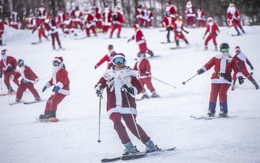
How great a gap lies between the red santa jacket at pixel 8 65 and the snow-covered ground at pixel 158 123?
103 centimetres

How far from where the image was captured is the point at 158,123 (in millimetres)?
8047

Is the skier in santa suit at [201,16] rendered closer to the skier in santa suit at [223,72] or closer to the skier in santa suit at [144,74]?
the skier in santa suit at [144,74]

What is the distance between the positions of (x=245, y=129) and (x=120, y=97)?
7.72 feet

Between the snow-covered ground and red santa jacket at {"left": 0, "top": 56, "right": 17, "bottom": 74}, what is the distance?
1.03m

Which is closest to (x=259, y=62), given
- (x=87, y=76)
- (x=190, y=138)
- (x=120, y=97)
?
(x=87, y=76)

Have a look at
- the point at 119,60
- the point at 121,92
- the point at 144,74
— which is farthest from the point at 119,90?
the point at 144,74

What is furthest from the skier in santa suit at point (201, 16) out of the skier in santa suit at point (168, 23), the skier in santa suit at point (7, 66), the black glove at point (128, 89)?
the black glove at point (128, 89)

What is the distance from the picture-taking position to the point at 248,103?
939 cm

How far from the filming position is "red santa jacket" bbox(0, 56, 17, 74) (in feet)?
44.7

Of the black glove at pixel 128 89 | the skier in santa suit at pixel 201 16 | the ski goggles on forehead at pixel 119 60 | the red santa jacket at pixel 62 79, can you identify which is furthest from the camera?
the skier in santa suit at pixel 201 16

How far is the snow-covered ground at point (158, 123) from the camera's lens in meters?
5.94

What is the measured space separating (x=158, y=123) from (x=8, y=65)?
24.7 ft

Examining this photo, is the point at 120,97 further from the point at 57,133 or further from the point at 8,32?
the point at 8,32

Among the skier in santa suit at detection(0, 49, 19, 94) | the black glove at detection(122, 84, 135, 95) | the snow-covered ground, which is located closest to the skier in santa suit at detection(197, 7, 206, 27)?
the snow-covered ground
